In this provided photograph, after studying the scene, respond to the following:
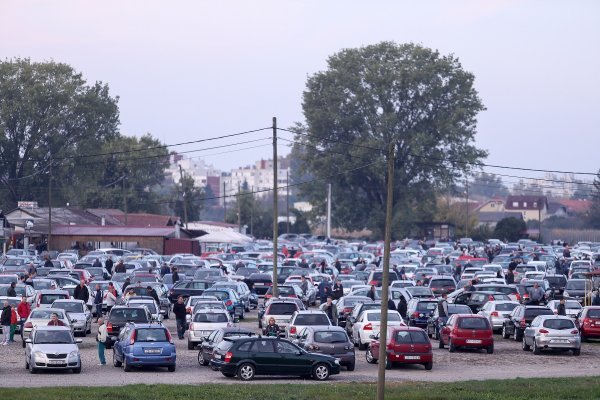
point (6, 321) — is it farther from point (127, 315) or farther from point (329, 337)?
point (329, 337)

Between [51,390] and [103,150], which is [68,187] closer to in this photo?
[103,150]

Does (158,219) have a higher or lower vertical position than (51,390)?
higher

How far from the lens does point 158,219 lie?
359ft

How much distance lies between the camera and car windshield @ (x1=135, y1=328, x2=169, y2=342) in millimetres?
32812

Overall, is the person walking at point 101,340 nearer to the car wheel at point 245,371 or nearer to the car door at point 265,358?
the car wheel at point 245,371

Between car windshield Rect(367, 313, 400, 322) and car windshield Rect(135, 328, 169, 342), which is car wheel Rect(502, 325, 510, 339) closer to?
car windshield Rect(367, 313, 400, 322)

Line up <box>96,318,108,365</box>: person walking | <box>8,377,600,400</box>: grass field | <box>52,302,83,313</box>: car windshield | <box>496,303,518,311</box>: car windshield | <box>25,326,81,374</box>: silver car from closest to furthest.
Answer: <box>8,377,600,400</box>: grass field
<box>25,326,81,374</box>: silver car
<box>96,318,108,365</box>: person walking
<box>52,302,83,313</box>: car windshield
<box>496,303,518,311</box>: car windshield

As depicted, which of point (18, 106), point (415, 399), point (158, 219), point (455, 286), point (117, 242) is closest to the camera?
point (415, 399)

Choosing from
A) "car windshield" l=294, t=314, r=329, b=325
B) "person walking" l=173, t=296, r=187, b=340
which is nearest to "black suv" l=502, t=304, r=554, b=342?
"car windshield" l=294, t=314, r=329, b=325

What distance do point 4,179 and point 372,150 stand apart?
37.8 meters

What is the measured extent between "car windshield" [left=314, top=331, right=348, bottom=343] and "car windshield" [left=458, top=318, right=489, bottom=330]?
20.7 ft

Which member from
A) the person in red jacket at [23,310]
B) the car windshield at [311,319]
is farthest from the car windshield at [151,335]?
the person in red jacket at [23,310]

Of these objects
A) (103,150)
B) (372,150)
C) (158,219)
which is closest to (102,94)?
(103,150)

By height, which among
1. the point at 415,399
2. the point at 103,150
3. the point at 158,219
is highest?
the point at 103,150
